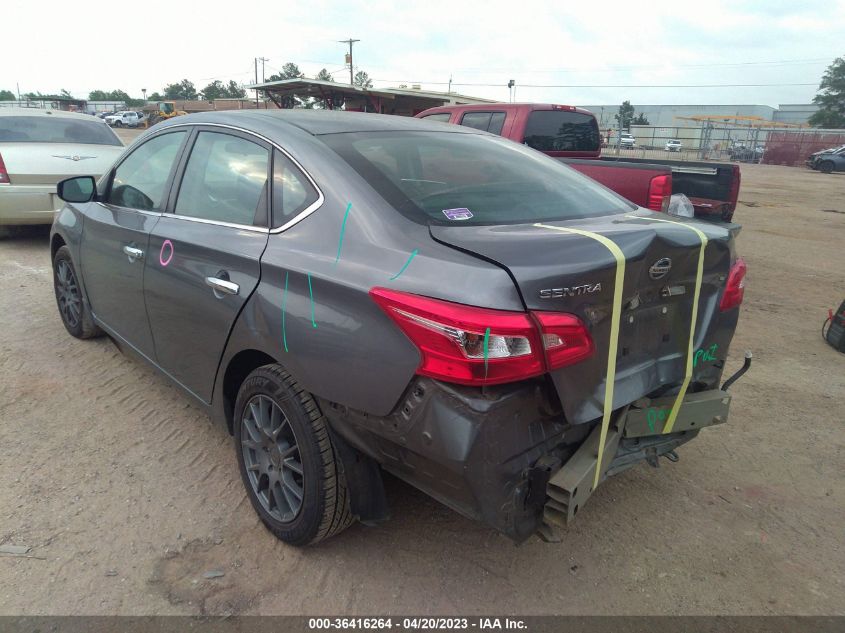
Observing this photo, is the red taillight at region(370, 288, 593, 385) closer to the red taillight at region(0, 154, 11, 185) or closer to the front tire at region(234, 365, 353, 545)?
the front tire at region(234, 365, 353, 545)

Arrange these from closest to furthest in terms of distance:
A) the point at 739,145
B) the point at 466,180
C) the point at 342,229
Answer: the point at 342,229 < the point at 466,180 < the point at 739,145

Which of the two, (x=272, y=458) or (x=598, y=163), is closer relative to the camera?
(x=272, y=458)

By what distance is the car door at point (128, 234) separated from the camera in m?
3.16

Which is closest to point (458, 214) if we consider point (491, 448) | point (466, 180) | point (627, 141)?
point (466, 180)

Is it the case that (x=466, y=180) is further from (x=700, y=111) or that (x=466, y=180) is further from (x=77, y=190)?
(x=700, y=111)

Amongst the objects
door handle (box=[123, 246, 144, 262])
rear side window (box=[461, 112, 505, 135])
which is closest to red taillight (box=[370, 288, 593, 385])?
door handle (box=[123, 246, 144, 262])

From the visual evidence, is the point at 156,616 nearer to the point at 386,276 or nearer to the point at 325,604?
the point at 325,604

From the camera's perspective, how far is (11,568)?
7.62ft

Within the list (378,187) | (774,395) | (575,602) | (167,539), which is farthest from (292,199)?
(774,395)

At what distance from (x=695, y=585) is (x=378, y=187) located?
76.7 inches

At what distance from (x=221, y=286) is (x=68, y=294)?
266 cm

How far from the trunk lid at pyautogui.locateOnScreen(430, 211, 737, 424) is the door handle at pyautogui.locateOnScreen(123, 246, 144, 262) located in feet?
5.94

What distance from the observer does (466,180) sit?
2.58 metres

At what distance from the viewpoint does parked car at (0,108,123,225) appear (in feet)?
22.2
